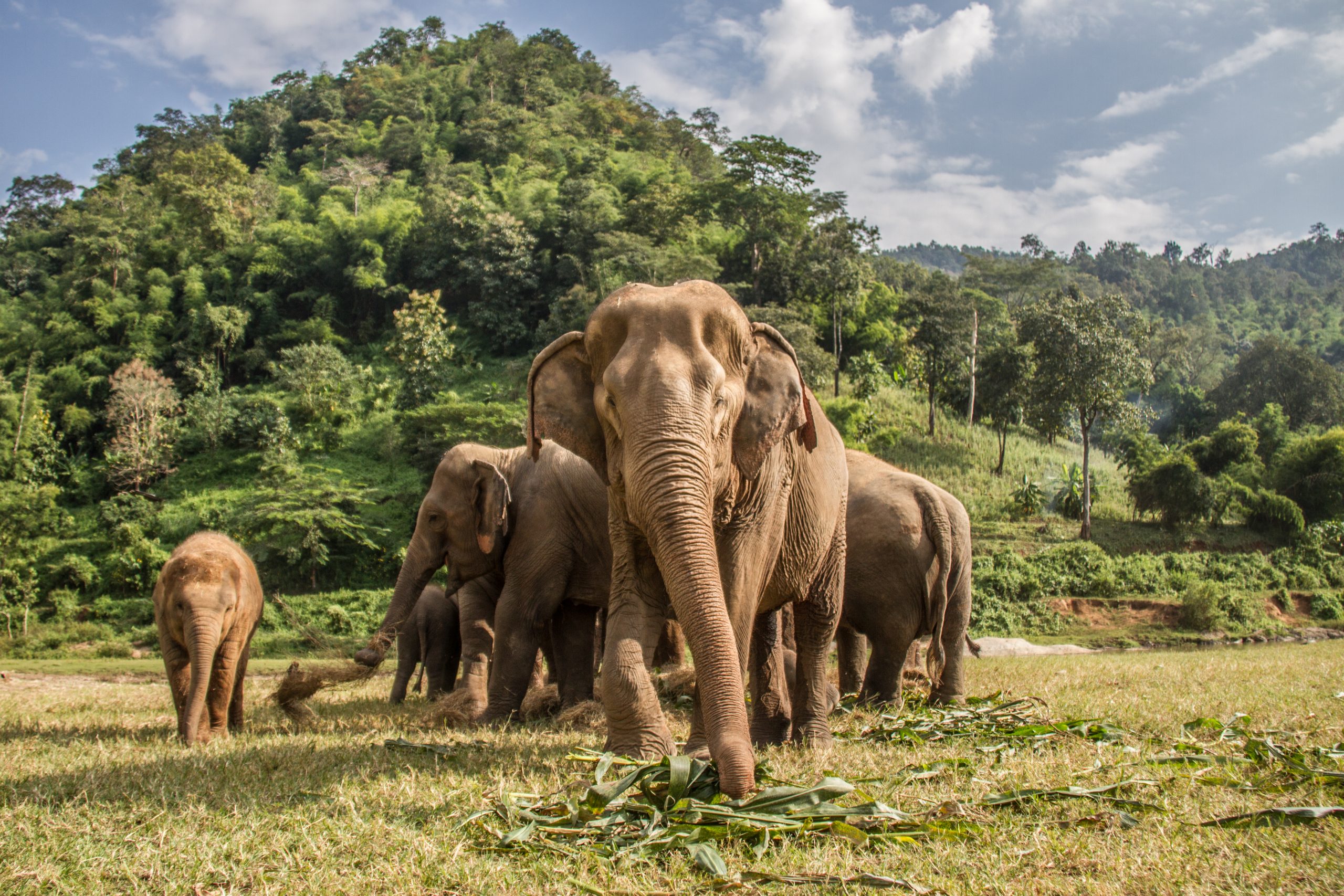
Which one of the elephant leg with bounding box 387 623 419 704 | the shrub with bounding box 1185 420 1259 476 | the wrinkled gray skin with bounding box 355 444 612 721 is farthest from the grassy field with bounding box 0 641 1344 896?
the shrub with bounding box 1185 420 1259 476

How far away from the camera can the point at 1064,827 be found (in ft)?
12.7

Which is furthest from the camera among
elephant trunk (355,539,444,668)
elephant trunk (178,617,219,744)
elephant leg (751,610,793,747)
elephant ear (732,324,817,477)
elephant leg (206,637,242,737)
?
elephant trunk (355,539,444,668)

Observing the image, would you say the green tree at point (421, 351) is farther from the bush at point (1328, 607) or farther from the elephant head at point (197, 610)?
the elephant head at point (197, 610)

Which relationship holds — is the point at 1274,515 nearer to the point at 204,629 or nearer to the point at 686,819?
the point at 204,629

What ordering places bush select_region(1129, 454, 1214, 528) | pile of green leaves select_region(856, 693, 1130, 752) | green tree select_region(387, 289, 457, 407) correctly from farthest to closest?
1. green tree select_region(387, 289, 457, 407)
2. bush select_region(1129, 454, 1214, 528)
3. pile of green leaves select_region(856, 693, 1130, 752)

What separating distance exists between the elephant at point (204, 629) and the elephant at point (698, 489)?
373 cm

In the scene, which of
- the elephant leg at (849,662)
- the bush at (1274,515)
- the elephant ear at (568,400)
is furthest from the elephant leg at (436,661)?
the bush at (1274,515)

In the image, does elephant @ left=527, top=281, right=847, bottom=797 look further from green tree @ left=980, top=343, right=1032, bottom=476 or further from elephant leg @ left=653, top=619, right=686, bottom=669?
green tree @ left=980, top=343, right=1032, bottom=476

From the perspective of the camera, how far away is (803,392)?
568cm

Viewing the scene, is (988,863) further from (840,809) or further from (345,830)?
(345,830)

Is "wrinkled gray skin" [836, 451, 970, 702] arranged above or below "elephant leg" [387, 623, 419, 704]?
above

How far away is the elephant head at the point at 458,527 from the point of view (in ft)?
30.4

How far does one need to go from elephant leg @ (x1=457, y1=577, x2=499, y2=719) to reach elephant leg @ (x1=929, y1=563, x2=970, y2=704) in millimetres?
4392

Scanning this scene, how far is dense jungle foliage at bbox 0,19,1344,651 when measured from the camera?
3716cm
